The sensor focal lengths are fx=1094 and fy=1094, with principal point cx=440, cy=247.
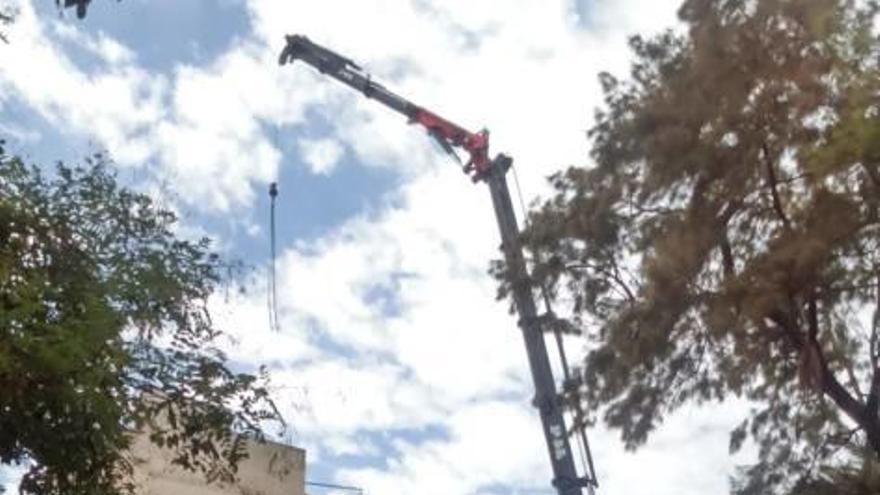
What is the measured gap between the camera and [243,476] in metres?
23.9

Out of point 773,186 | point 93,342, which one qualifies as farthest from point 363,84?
point 93,342

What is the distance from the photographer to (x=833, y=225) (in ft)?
42.8

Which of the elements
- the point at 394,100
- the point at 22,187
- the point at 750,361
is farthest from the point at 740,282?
the point at 394,100

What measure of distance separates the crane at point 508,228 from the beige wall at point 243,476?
210 inches

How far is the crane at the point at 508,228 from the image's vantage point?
1733 centimetres

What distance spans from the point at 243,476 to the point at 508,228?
794 cm

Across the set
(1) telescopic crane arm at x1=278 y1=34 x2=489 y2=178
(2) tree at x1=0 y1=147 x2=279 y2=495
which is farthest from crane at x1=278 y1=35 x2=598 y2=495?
(2) tree at x1=0 y1=147 x2=279 y2=495

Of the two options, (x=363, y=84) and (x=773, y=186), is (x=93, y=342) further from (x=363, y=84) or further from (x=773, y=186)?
(x=363, y=84)

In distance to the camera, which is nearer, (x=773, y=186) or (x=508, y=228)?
(x=773, y=186)

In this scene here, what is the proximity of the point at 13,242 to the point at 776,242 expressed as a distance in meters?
9.03

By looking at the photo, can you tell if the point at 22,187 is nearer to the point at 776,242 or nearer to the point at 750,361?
the point at 776,242

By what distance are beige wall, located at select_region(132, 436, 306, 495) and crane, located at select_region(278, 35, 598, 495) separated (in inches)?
210

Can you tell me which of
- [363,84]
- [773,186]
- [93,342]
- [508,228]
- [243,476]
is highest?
[363,84]

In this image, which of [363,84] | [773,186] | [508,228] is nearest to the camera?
[773,186]
